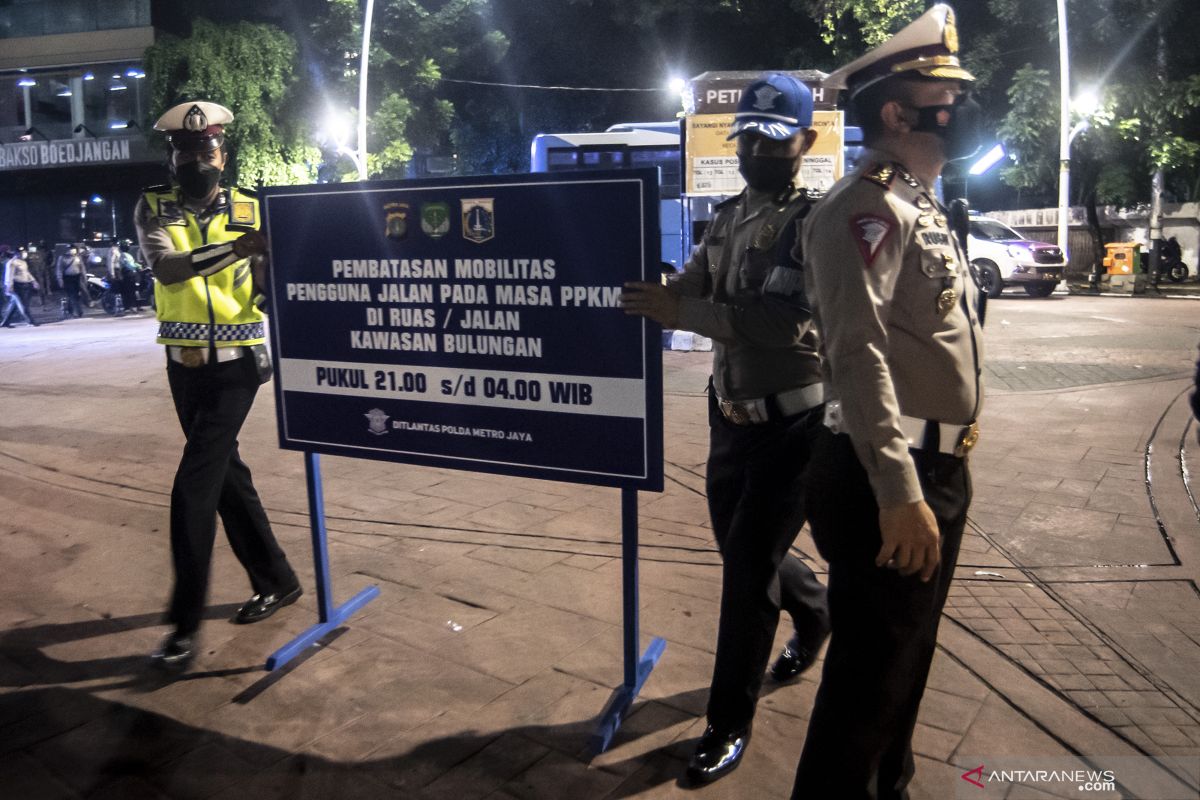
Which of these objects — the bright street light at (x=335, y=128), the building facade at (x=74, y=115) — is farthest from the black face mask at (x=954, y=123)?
the building facade at (x=74, y=115)

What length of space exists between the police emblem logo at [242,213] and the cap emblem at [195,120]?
0.97 feet

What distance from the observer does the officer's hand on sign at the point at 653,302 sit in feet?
9.16

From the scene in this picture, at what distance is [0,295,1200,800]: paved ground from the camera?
9.50 feet

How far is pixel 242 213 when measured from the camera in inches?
152

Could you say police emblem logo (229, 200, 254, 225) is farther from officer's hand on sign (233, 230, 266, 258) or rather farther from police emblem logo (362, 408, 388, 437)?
police emblem logo (362, 408, 388, 437)

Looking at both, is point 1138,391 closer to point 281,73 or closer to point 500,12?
point 281,73

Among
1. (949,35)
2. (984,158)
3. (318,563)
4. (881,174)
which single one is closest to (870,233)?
(881,174)

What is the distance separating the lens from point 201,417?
378 cm

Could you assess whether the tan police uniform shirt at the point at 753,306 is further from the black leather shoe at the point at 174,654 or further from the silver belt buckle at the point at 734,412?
the black leather shoe at the point at 174,654

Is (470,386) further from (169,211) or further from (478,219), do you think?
(169,211)

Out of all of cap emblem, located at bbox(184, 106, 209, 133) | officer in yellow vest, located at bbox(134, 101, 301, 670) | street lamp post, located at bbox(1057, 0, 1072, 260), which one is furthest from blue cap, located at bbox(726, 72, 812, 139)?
street lamp post, located at bbox(1057, 0, 1072, 260)

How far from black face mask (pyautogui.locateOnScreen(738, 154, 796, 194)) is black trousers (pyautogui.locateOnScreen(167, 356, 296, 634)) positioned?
6.89ft

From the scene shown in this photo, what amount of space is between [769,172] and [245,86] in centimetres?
2719

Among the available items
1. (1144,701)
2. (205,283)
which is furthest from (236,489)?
(1144,701)
